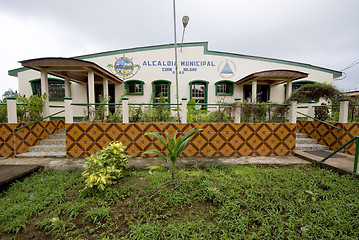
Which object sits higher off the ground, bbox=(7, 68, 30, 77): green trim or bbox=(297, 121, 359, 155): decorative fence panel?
bbox=(7, 68, 30, 77): green trim

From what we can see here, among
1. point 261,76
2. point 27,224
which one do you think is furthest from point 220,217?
point 261,76

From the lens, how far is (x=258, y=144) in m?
4.66

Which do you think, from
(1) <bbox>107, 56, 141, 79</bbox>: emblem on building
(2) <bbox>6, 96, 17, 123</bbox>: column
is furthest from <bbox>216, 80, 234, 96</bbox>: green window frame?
(2) <bbox>6, 96, 17, 123</bbox>: column

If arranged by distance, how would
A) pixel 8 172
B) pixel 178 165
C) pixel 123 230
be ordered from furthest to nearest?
pixel 178 165, pixel 8 172, pixel 123 230

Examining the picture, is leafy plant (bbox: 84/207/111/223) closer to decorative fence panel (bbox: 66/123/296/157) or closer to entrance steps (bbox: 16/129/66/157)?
decorative fence panel (bbox: 66/123/296/157)

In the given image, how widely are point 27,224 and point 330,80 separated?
14480 millimetres

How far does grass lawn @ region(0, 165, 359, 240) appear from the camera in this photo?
1993 millimetres

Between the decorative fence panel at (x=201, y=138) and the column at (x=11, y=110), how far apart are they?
1779 millimetres

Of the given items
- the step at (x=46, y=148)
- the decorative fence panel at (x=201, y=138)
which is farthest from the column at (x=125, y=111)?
the step at (x=46, y=148)

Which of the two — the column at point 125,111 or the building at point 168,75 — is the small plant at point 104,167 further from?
the building at point 168,75

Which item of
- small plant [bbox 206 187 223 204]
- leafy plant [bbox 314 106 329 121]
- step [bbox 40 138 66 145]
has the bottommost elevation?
small plant [bbox 206 187 223 204]

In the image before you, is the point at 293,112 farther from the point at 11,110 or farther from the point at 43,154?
the point at 11,110

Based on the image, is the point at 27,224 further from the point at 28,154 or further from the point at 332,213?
the point at 332,213

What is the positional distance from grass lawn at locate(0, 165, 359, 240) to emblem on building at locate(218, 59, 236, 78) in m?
6.97
